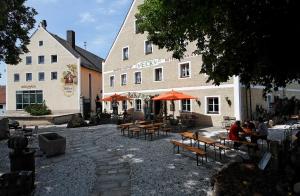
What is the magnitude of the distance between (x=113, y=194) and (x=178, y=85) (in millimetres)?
16648

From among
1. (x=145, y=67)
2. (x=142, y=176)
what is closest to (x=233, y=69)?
(x=142, y=176)

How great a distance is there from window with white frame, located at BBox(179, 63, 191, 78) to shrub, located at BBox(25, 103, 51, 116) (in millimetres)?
19483

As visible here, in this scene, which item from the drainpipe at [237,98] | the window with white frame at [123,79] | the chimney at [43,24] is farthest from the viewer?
the chimney at [43,24]

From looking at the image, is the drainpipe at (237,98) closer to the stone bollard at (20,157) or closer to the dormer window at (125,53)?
the dormer window at (125,53)

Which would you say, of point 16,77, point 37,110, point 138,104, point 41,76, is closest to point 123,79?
point 138,104

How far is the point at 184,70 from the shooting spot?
22.5 m

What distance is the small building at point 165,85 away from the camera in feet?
64.2

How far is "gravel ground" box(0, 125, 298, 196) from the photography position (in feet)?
23.3

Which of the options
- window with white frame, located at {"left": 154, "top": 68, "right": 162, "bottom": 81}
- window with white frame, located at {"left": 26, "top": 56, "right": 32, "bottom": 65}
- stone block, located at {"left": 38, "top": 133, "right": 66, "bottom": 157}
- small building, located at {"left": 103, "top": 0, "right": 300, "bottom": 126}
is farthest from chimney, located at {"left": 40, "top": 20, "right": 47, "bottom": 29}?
stone block, located at {"left": 38, "top": 133, "right": 66, "bottom": 157}

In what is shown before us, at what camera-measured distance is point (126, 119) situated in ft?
75.8

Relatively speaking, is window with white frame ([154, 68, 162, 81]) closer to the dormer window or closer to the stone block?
the dormer window

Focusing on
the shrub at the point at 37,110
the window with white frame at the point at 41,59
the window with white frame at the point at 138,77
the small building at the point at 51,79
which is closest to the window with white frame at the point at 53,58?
the small building at the point at 51,79

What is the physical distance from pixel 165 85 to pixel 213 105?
5.08 m

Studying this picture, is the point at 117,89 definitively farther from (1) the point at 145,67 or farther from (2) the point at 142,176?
(2) the point at 142,176
